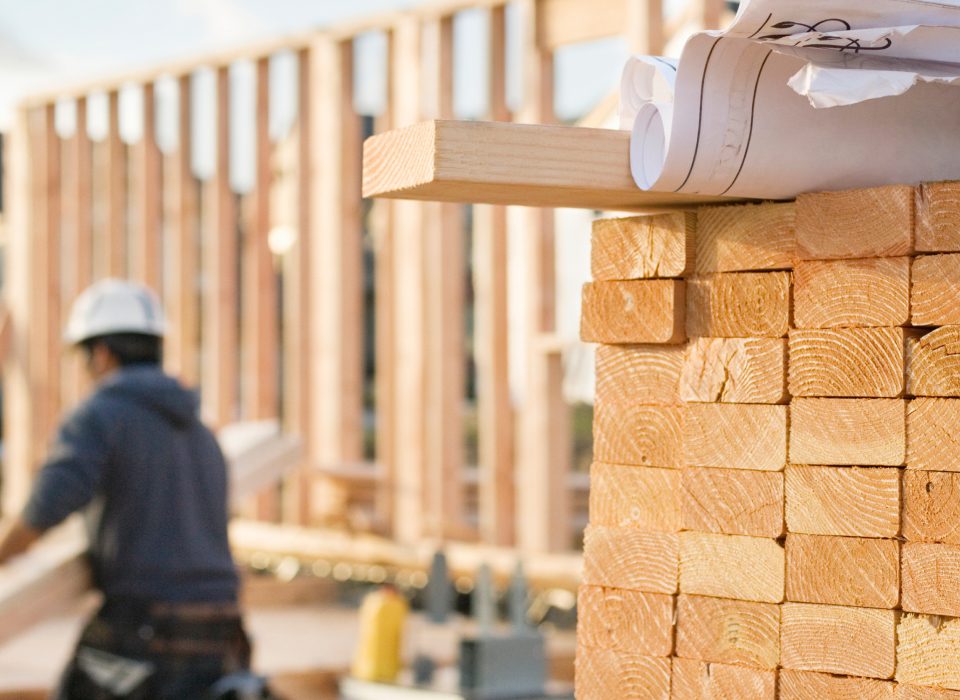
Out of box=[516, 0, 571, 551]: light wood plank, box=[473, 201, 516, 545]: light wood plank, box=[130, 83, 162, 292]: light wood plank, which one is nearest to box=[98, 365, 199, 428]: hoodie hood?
box=[516, 0, 571, 551]: light wood plank

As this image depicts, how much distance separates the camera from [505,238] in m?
7.02

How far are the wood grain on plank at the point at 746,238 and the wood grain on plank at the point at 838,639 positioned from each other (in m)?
0.46

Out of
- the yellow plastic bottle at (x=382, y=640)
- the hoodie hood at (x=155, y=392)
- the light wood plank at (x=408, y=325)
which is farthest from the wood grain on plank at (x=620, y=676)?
the light wood plank at (x=408, y=325)

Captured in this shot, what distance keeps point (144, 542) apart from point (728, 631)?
2.76 metres

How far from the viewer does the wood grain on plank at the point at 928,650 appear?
195cm

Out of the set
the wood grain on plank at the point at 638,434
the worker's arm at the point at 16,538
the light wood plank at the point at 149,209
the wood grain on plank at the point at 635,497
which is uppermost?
the light wood plank at the point at 149,209

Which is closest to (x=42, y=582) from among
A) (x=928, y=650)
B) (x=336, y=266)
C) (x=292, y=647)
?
(x=292, y=647)

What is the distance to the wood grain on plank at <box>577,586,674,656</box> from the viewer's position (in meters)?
2.20

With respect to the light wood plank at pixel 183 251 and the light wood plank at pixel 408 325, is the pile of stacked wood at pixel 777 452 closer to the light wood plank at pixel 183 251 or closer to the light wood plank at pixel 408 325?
the light wood plank at pixel 408 325

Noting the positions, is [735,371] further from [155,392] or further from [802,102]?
[155,392]

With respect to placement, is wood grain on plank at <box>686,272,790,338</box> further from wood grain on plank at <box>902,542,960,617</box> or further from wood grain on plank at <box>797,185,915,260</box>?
wood grain on plank at <box>902,542,960,617</box>

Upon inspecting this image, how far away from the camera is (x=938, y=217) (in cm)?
198

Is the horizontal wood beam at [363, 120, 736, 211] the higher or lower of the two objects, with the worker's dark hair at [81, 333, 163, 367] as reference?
higher

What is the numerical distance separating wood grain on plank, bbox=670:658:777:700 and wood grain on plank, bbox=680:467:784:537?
0.19 metres
